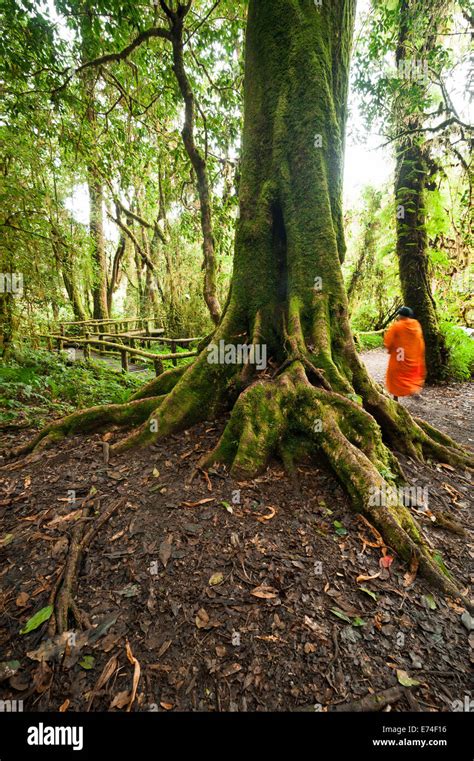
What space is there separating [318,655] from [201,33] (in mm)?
8087

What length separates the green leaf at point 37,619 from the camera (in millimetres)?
1812

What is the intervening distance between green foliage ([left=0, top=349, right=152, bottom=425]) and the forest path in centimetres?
530

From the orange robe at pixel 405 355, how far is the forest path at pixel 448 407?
0.63 metres

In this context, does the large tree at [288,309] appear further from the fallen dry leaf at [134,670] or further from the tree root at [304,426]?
the fallen dry leaf at [134,670]

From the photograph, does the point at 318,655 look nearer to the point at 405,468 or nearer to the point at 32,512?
the point at 405,468

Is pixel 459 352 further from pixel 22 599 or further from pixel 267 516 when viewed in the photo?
pixel 22 599

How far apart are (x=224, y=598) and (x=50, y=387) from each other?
18.2ft

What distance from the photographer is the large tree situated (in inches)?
116

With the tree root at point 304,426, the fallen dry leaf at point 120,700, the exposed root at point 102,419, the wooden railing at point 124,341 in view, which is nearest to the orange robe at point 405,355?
the tree root at point 304,426

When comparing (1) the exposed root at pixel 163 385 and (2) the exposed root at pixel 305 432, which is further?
(1) the exposed root at pixel 163 385

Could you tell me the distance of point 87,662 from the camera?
1.68 metres

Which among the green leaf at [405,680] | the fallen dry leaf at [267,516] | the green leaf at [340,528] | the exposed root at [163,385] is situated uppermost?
the exposed root at [163,385]

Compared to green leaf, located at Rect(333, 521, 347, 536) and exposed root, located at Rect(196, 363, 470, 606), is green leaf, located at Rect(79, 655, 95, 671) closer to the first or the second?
exposed root, located at Rect(196, 363, 470, 606)
